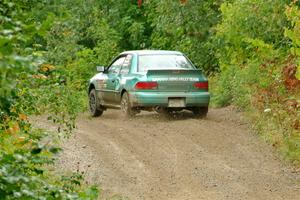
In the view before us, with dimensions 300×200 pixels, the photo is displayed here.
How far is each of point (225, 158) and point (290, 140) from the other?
1.22 meters

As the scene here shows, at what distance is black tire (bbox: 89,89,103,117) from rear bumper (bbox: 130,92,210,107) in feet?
8.09

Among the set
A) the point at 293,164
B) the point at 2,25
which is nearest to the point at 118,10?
the point at 293,164

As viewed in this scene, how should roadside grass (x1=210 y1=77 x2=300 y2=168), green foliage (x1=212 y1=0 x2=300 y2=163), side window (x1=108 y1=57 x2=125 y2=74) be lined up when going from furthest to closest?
1. side window (x1=108 y1=57 x2=125 y2=74)
2. green foliage (x1=212 y1=0 x2=300 y2=163)
3. roadside grass (x1=210 y1=77 x2=300 y2=168)

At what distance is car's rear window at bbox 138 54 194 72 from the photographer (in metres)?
17.0

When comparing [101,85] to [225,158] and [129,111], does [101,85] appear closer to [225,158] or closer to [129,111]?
[129,111]

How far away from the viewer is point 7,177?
10.8 feet

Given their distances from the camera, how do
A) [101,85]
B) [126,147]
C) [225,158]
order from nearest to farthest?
[225,158]
[126,147]
[101,85]

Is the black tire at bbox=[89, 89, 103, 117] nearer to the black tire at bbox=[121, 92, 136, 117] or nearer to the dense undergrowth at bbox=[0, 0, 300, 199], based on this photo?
the dense undergrowth at bbox=[0, 0, 300, 199]

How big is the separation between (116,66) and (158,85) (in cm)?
203

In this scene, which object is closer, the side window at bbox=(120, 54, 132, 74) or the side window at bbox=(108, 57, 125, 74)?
the side window at bbox=(120, 54, 132, 74)

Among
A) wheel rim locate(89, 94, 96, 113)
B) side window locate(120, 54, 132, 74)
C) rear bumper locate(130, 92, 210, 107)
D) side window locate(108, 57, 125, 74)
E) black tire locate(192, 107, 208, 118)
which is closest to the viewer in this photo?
rear bumper locate(130, 92, 210, 107)

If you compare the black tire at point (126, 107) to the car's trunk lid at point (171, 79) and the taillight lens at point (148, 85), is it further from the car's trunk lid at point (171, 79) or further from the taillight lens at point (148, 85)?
the car's trunk lid at point (171, 79)

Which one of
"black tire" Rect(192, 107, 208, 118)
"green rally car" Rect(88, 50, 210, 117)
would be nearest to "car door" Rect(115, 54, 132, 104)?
"green rally car" Rect(88, 50, 210, 117)

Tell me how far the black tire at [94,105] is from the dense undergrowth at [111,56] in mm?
399
